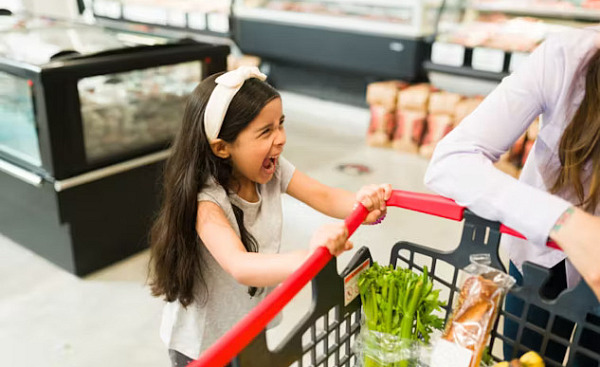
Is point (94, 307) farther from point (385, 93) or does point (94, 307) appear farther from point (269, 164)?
point (385, 93)

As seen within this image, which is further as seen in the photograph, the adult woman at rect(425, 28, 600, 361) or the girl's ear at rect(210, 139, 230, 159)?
the girl's ear at rect(210, 139, 230, 159)

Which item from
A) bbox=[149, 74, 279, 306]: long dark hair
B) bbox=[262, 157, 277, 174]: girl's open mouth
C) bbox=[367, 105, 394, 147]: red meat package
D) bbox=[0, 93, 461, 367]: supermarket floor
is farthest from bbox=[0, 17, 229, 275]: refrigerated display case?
bbox=[367, 105, 394, 147]: red meat package

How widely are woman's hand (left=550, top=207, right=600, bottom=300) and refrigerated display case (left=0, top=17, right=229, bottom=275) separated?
2.21 metres

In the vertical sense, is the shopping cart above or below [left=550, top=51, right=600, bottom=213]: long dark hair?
below

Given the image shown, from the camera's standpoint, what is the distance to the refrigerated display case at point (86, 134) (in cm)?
252

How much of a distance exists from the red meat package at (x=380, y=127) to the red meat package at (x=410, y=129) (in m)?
0.08

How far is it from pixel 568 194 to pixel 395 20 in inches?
151

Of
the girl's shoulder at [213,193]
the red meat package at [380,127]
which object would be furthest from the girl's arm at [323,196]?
the red meat package at [380,127]

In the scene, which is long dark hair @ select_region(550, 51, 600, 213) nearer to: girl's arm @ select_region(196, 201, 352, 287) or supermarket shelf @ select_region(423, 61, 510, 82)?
girl's arm @ select_region(196, 201, 352, 287)

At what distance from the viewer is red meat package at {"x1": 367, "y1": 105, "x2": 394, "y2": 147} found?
464cm

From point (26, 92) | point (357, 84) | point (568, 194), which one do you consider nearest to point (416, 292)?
point (568, 194)

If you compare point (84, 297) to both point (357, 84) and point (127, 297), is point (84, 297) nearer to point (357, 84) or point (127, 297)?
point (127, 297)

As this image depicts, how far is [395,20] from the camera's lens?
Answer: 185 inches

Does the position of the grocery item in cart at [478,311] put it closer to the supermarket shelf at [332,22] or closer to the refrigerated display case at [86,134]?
the refrigerated display case at [86,134]
